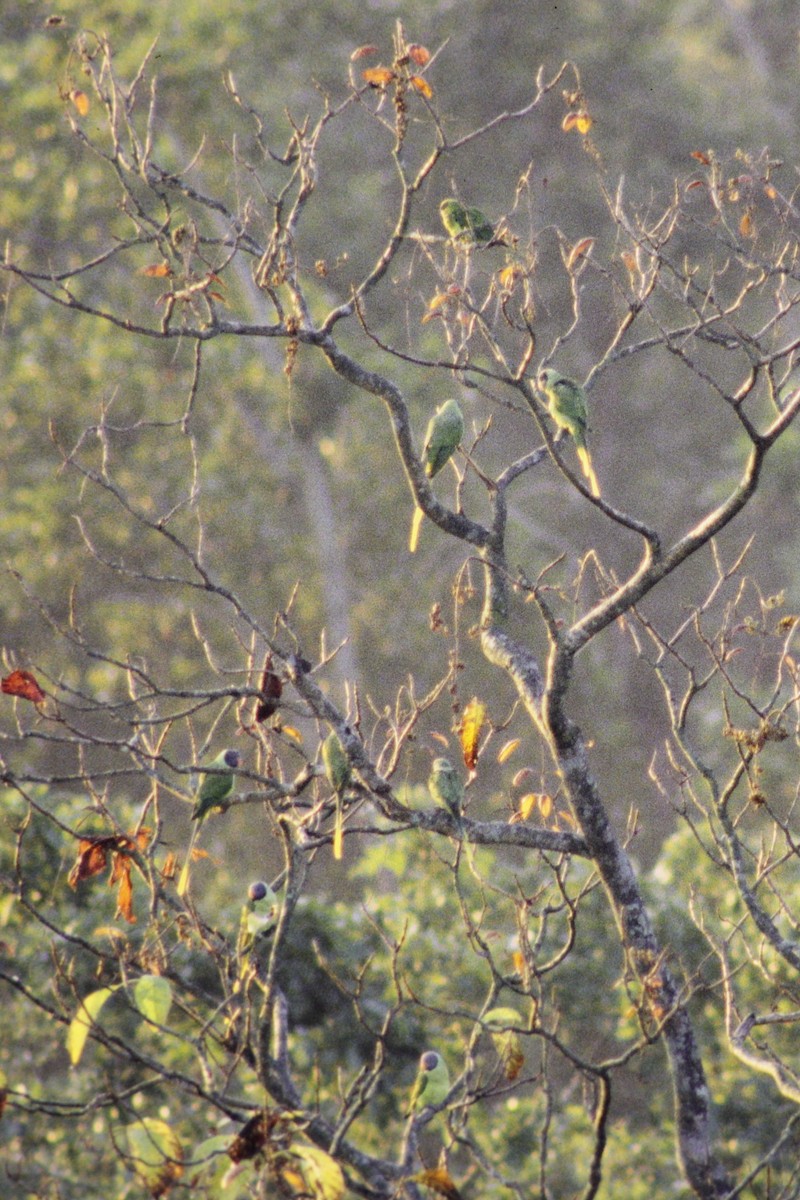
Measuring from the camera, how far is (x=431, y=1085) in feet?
9.68

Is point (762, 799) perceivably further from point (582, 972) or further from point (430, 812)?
point (582, 972)

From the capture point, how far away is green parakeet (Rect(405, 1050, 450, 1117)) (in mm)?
2941

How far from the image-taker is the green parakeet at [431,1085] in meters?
2.94

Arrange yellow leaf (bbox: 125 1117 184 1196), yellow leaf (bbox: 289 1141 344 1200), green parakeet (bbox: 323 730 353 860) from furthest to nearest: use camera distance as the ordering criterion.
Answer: green parakeet (bbox: 323 730 353 860) < yellow leaf (bbox: 125 1117 184 1196) < yellow leaf (bbox: 289 1141 344 1200)

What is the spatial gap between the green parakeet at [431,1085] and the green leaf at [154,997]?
2.20 feet

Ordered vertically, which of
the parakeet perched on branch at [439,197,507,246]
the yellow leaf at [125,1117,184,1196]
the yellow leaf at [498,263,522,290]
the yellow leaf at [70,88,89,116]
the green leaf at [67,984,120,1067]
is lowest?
the yellow leaf at [125,1117,184,1196]

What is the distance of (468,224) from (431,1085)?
6.38 ft

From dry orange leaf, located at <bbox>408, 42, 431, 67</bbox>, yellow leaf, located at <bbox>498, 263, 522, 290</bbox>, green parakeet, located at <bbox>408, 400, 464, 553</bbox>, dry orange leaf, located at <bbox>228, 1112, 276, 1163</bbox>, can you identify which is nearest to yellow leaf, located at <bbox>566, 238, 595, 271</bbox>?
yellow leaf, located at <bbox>498, 263, 522, 290</bbox>

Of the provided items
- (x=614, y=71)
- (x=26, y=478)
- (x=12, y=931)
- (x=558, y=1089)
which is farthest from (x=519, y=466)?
(x=614, y=71)

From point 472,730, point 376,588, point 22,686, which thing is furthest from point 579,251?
point 376,588

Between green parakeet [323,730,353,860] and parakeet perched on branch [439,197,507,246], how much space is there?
1235 mm

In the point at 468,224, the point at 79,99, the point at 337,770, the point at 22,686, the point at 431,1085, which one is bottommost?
the point at 431,1085

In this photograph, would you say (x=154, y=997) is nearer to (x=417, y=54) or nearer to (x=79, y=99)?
(x=417, y=54)

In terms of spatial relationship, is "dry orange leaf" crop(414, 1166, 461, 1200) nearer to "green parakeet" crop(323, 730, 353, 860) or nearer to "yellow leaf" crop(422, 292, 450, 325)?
"green parakeet" crop(323, 730, 353, 860)
